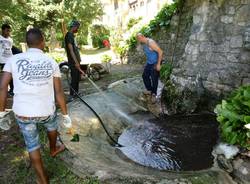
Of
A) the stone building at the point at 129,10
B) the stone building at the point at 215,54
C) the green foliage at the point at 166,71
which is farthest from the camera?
the stone building at the point at 129,10

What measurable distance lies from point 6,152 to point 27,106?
196 centimetres

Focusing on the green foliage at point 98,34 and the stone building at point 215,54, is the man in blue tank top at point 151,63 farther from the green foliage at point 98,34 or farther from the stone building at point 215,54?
the green foliage at point 98,34

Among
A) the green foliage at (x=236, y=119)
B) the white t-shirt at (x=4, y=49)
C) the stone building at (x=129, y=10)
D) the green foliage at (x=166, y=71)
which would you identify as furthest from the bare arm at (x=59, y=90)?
the stone building at (x=129, y=10)

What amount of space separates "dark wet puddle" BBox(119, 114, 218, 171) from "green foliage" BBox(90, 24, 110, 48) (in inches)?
965

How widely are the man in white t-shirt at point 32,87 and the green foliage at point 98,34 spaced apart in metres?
27.4

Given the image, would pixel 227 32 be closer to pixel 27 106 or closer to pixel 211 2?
pixel 211 2

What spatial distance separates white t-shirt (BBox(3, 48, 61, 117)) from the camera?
148 inches

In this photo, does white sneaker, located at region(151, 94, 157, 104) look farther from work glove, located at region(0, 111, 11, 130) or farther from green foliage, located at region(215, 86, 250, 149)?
work glove, located at region(0, 111, 11, 130)

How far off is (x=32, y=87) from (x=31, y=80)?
0.08 metres

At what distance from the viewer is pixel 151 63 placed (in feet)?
26.2

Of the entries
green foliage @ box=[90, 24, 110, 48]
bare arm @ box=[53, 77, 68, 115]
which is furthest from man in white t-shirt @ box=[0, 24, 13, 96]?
green foliage @ box=[90, 24, 110, 48]

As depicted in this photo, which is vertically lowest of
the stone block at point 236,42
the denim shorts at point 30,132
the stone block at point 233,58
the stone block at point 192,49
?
the denim shorts at point 30,132

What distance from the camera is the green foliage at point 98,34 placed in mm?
31319

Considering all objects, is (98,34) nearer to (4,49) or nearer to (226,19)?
(4,49)
